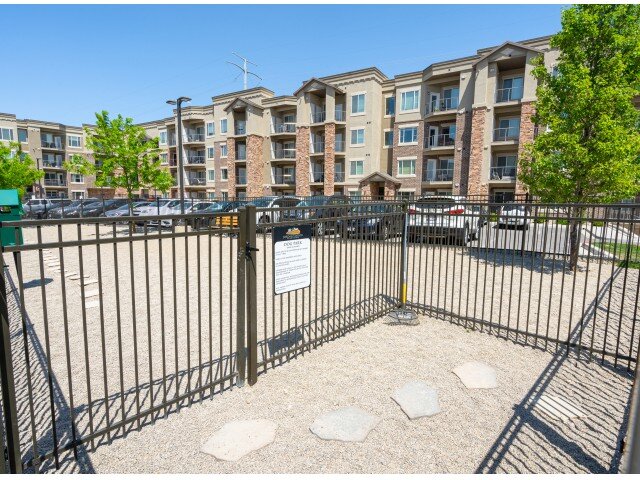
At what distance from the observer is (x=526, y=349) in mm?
4852

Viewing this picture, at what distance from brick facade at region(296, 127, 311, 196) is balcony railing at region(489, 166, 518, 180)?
59.2ft

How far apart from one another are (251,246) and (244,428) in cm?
168

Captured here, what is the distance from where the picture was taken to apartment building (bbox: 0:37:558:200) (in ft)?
94.9

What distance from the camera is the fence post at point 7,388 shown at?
2.28m

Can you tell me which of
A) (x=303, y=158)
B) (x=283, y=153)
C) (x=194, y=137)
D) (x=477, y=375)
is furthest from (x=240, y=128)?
(x=477, y=375)

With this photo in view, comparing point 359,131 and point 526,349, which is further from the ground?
point 359,131

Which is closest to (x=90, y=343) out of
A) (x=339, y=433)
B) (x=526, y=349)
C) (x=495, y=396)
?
(x=339, y=433)

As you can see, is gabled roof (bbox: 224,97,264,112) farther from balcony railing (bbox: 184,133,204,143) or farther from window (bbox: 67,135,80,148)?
window (bbox: 67,135,80,148)

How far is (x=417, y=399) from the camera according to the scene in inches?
143

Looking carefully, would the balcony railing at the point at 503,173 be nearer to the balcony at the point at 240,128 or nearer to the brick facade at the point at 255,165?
the brick facade at the point at 255,165

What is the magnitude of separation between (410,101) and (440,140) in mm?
4713

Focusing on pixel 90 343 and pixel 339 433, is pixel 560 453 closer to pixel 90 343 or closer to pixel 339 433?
pixel 339 433

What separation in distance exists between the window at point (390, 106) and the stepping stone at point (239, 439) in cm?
3602

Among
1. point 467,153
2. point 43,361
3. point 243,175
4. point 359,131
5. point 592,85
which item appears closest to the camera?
point 43,361
